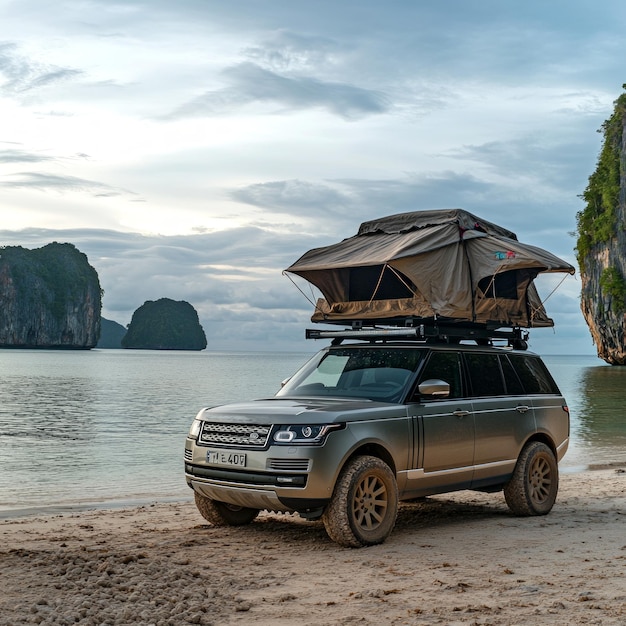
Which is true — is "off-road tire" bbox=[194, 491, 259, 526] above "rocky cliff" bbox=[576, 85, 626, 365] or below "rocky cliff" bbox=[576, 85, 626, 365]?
below

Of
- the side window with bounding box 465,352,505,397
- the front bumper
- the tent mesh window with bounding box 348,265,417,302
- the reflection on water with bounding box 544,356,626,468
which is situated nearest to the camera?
the front bumper

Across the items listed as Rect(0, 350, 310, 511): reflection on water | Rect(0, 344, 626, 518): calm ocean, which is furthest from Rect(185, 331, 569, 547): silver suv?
Rect(0, 350, 310, 511): reflection on water

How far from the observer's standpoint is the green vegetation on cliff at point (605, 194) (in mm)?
79438

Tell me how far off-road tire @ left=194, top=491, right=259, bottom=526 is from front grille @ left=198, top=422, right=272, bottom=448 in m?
0.79

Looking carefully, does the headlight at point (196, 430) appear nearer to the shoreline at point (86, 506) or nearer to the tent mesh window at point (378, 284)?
the tent mesh window at point (378, 284)

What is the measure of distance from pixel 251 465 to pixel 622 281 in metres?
76.8

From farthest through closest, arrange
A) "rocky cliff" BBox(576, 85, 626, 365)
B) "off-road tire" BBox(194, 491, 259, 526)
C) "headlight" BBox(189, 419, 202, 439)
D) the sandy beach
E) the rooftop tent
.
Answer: "rocky cliff" BBox(576, 85, 626, 365) < the rooftop tent < "off-road tire" BBox(194, 491, 259, 526) < "headlight" BBox(189, 419, 202, 439) < the sandy beach

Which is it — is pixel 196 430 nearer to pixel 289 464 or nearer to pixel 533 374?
pixel 289 464

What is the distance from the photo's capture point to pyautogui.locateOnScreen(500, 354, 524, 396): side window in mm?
9641

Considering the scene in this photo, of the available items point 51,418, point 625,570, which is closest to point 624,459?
point 625,570

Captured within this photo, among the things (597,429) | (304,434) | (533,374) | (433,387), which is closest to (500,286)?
(533,374)

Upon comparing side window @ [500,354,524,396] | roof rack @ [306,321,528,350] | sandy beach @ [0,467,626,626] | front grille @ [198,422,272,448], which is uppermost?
roof rack @ [306,321,528,350]

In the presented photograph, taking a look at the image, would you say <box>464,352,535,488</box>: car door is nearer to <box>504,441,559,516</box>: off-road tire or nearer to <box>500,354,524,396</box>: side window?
<box>500,354,524,396</box>: side window

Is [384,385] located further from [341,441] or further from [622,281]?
[622,281]
